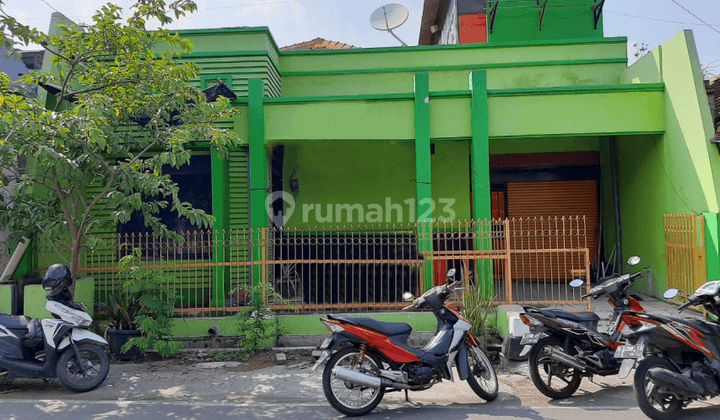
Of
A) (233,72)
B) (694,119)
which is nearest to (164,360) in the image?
(233,72)

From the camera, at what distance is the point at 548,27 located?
41.8 feet

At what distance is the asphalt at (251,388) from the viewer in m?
5.22

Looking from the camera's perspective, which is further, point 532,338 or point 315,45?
point 315,45

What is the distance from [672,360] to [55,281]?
620cm

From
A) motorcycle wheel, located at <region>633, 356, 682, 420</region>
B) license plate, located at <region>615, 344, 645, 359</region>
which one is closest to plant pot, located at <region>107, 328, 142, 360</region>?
license plate, located at <region>615, 344, 645, 359</region>

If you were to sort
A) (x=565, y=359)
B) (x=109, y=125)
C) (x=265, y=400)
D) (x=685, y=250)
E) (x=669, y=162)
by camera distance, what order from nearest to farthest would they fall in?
(x=565, y=359)
(x=265, y=400)
(x=109, y=125)
(x=685, y=250)
(x=669, y=162)

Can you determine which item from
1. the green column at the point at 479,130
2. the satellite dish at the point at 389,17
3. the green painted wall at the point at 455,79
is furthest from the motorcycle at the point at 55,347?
the satellite dish at the point at 389,17

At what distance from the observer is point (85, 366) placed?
5.63m

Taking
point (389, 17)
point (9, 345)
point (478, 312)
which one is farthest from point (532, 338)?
point (389, 17)

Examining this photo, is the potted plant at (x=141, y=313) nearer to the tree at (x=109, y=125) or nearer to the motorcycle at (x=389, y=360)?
the tree at (x=109, y=125)

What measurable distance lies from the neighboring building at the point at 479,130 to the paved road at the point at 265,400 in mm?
3202

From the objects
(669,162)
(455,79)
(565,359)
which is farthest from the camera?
(455,79)

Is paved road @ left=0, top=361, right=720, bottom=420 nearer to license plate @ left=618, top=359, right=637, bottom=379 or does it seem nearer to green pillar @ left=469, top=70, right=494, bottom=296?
license plate @ left=618, top=359, right=637, bottom=379

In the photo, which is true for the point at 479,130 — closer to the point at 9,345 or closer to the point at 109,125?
the point at 109,125
